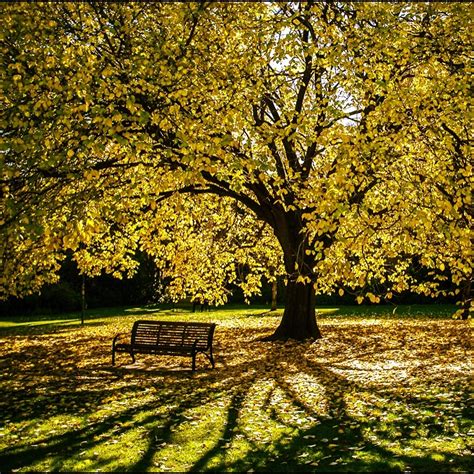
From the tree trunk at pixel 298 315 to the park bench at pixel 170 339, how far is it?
4.68 metres

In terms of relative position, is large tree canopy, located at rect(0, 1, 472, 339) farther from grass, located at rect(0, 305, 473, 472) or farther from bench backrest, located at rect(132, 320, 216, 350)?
bench backrest, located at rect(132, 320, 216, 350)

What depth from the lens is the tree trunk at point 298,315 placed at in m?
17.8

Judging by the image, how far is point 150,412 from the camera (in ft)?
30.0

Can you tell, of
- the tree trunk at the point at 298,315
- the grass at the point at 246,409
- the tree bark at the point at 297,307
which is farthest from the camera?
the tree trunk at the point at 298,315

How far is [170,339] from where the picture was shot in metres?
13.6

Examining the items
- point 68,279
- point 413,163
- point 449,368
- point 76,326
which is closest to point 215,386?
point 449,368

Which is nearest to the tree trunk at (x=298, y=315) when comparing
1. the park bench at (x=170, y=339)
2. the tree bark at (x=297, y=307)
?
the tree bark at (x=297, y=307)

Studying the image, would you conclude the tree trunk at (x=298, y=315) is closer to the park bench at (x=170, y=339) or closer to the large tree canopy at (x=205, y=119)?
the park bench at (x=170, y=339)

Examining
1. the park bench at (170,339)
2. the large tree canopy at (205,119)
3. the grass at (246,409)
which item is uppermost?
the large tree canopy at (205,119)

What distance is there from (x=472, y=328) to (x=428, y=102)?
47.5 feet

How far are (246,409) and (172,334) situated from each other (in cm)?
464

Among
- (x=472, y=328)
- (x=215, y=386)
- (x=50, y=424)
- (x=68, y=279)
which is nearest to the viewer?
(x=50, y=424)

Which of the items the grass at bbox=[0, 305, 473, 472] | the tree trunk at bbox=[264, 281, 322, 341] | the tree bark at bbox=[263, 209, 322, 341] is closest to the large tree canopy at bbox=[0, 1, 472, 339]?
the grass at bbox=[0, 305, 473, 472]

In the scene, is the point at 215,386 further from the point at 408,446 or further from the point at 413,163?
the point at 413,163
